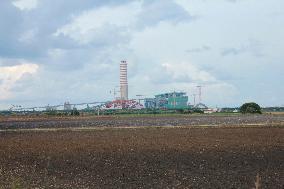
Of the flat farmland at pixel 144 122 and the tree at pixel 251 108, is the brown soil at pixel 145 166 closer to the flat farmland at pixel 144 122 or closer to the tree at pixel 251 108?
the flat farmland at pixel 144 122

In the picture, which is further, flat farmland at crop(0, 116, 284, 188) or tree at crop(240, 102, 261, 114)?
tree at crop(240, 102, 261, 114)

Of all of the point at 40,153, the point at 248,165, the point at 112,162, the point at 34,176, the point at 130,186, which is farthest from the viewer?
the point at 40,153

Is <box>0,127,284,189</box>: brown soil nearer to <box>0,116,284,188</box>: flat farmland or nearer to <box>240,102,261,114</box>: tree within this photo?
<box>0,116,284,188</box>: flat farmland

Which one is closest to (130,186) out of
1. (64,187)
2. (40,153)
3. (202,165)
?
(64,187)

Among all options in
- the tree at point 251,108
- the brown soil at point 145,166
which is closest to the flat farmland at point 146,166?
the brown soil at point 145,166

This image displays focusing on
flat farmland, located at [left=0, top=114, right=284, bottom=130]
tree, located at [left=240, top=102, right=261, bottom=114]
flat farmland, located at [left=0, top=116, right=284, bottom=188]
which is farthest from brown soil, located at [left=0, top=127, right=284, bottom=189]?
tree, located at [left=240, top=102, right=261, bottom=114]

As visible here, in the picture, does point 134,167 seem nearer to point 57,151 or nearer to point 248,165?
point 248,165

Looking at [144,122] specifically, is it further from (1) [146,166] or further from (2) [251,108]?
(2) [251,108]

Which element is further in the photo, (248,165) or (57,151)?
(57,151)

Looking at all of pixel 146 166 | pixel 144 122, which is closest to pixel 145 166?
pixel 146 166

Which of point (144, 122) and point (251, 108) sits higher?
point (251, 108)

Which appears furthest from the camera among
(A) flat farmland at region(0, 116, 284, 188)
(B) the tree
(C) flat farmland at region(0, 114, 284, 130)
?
(B) the tree

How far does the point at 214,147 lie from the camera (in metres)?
36.8

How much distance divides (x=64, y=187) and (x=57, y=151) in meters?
16.2
